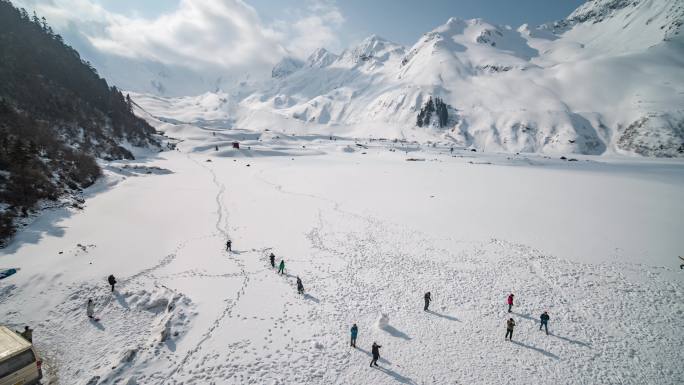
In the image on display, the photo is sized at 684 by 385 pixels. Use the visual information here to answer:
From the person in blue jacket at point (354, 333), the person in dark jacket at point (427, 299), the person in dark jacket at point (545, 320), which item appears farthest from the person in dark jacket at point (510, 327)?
the person in blue jacket at point (354, 333)

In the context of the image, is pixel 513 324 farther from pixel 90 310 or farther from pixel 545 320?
pixel 90 310

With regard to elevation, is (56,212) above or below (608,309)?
above

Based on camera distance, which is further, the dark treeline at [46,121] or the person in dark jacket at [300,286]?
the dark treeline at [46,121]

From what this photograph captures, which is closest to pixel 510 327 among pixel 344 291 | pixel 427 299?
pixel 427 299

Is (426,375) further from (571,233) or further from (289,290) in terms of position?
(571,233)

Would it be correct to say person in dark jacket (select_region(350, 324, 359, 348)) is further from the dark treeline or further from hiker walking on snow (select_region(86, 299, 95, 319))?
the dark treeline

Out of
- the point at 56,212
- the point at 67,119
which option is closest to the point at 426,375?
the point at 56,212

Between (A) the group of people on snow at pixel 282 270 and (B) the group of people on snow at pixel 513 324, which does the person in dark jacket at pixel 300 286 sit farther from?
(B) the group of people on snow at pixel 513 324
